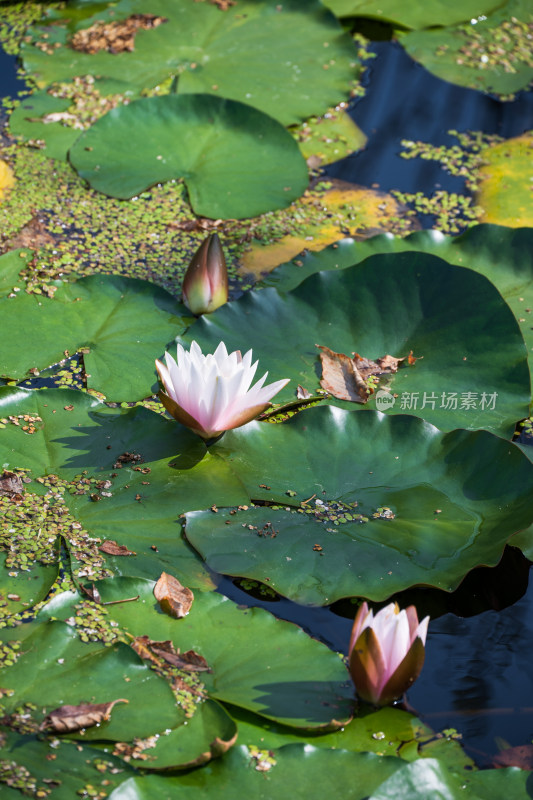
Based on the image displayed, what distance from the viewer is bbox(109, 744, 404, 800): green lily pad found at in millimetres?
1690

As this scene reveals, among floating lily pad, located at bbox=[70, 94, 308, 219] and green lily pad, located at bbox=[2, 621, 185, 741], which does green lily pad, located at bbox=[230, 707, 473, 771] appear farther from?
floating lily pad, located at bbox=[70, 94, 308, 219]

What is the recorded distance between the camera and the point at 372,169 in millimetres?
3820

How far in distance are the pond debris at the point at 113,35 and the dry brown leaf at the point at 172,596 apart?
9.91ft

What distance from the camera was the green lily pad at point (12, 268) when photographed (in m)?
2.98

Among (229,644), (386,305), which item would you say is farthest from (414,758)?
(386,305)

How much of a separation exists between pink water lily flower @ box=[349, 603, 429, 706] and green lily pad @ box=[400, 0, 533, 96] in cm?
324

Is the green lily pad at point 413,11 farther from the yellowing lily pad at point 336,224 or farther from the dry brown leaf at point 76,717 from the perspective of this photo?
the dry brown leaf at point 76,717

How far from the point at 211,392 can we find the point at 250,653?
0.72 metres

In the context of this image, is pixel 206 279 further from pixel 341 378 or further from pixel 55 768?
pixel 55 768

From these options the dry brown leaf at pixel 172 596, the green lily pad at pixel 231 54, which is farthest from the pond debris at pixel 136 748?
the green lily pad at pixel 231 54

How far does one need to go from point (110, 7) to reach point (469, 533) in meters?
3.52

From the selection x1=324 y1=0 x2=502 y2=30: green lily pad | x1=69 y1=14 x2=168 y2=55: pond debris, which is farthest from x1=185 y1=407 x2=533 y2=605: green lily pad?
x1=324 y1=0 x2=502 y2=30: green lily pad

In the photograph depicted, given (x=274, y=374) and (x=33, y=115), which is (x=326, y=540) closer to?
(x=274, y=374)

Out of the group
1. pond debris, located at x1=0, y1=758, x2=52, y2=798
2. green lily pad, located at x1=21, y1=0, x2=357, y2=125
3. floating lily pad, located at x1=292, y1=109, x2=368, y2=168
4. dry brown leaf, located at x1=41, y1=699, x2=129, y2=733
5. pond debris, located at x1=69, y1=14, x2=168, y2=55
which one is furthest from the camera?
pond debris, located at x1=69, y1=14, x2=168, y2=55
